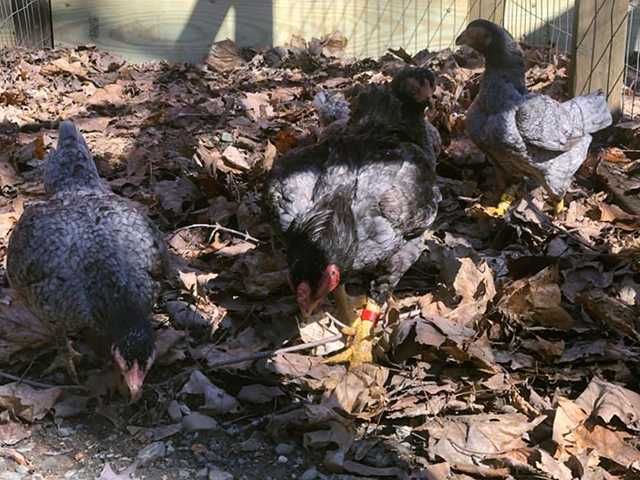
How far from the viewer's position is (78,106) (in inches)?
222

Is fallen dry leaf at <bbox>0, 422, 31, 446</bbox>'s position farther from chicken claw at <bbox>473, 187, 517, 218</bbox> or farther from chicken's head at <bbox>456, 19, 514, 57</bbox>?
chicken's head at <bbox>456, 19, 514, 57</bbox>

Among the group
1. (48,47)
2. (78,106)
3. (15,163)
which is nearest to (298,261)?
(15,163)

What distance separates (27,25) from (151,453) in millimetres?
5052

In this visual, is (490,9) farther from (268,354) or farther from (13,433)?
(13,433)

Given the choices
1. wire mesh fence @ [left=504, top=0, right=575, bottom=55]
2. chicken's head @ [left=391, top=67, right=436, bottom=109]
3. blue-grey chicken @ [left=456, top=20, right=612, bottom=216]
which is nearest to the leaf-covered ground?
blue-grey chicken @ [left=456, top=20, right=612, bottom=216]

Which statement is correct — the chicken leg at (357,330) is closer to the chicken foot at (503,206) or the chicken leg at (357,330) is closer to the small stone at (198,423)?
the small stone at (198,423)

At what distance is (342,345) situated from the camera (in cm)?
324

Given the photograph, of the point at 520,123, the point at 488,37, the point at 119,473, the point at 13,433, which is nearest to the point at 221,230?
the point at 13,433

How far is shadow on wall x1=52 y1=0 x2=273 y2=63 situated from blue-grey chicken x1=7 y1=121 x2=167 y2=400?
367cm

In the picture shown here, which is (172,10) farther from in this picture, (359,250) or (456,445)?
(456,445)

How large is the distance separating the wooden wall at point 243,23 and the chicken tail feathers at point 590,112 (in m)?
2.16

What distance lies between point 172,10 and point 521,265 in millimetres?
4184

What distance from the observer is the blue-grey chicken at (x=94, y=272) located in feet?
8.85

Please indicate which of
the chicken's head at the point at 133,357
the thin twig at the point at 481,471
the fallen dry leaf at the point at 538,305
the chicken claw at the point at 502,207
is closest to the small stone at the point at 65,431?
the chicken's head at the point at 133,357
